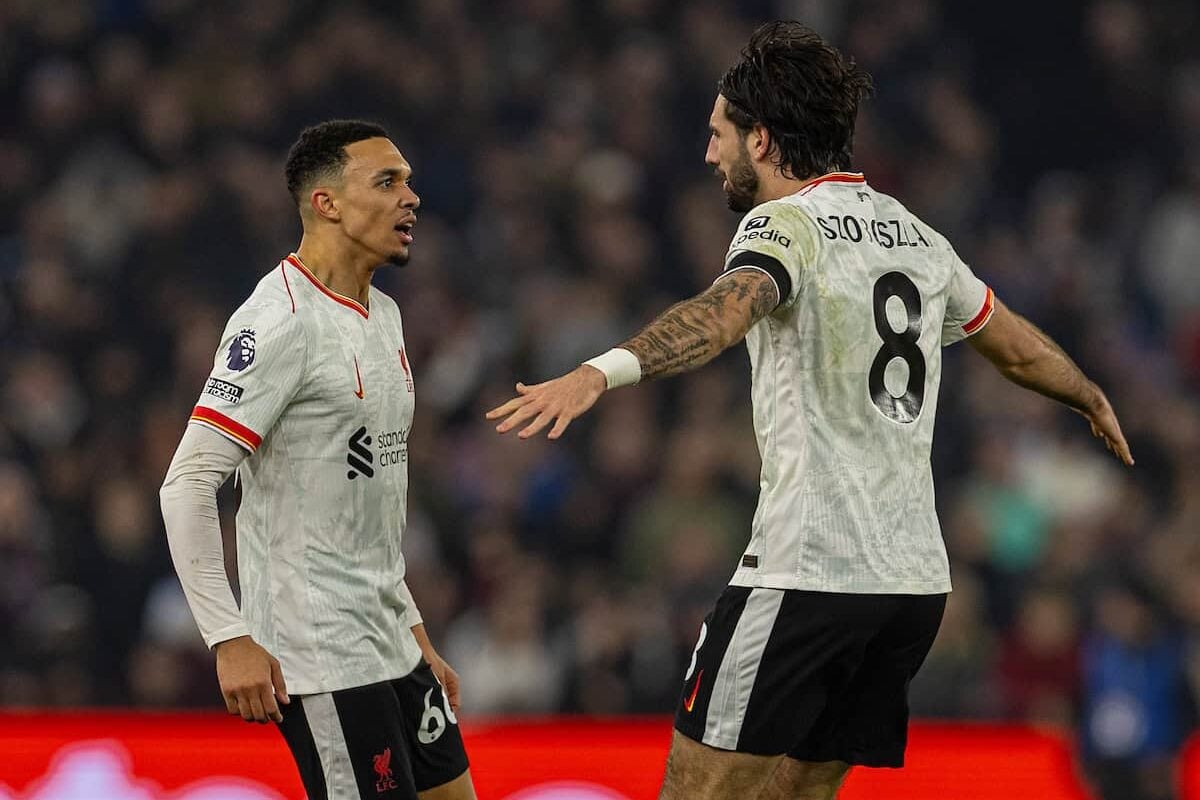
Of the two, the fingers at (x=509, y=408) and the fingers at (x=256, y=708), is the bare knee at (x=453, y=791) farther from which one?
the fingers at (x=509, y=408)

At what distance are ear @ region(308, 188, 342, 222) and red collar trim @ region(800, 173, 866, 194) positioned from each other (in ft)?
3.65

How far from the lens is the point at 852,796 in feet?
19.5

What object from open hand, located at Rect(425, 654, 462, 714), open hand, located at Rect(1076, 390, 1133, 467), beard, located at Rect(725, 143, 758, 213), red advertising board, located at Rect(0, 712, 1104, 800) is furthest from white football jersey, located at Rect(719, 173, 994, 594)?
red advertising board, located at Rect(0, 712, 1104, 800)

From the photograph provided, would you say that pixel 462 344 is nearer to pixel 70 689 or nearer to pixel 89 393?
pixel 89 393

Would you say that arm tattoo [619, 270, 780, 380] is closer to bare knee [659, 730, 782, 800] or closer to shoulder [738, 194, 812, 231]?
shoulder [738, 194, 812, 231]

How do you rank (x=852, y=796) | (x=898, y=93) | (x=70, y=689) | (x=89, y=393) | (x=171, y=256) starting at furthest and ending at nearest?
(x=898, y=93) → (x=171, y=256) → (x=89, y=393) → (x=70, y=689) → (x=852, y=796)

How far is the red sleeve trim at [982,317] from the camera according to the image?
4.33 metres

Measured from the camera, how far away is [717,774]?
388cm

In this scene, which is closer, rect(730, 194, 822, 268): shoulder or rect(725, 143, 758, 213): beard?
rect(730, 194, 822, 268): shoulder

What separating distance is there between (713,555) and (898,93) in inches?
152

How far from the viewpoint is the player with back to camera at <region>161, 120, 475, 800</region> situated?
382cm

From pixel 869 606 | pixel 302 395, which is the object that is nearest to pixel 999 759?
pixel 869 606

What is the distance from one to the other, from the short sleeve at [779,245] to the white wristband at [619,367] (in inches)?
14.2

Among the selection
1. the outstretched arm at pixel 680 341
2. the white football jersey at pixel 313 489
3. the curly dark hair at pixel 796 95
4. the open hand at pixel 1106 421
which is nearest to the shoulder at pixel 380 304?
the white football jersey at pixel 313 489
